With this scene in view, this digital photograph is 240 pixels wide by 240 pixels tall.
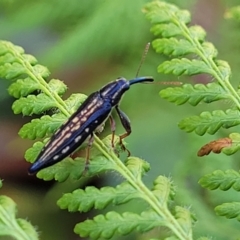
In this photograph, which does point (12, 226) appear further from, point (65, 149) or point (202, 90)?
point (202, 90)

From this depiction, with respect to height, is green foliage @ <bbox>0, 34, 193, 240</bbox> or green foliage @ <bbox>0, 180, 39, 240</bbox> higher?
green foliage @ <bbox>0, 34, 193, 240</bbox>

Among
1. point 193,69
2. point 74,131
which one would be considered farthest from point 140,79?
point 74,131

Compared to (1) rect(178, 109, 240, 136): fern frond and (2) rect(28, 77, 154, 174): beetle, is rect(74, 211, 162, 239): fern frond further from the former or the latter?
(1) rect(178, 109, 240, 136): fern frond

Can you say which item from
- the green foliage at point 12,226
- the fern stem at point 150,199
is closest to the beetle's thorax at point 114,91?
the fern stem at point 150,199

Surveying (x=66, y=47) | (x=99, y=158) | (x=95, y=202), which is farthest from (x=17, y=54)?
(x=66, y=47)

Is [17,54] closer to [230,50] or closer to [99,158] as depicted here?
[99,158]

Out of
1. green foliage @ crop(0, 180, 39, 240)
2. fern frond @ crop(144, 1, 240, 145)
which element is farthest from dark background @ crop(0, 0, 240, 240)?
green foliage @ crop(0, 180, 39, 240)

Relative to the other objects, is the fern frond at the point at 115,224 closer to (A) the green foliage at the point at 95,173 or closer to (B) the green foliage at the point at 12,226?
(A) the green foliage at the point at 95,173

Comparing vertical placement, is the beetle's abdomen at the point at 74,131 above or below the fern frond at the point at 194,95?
below
